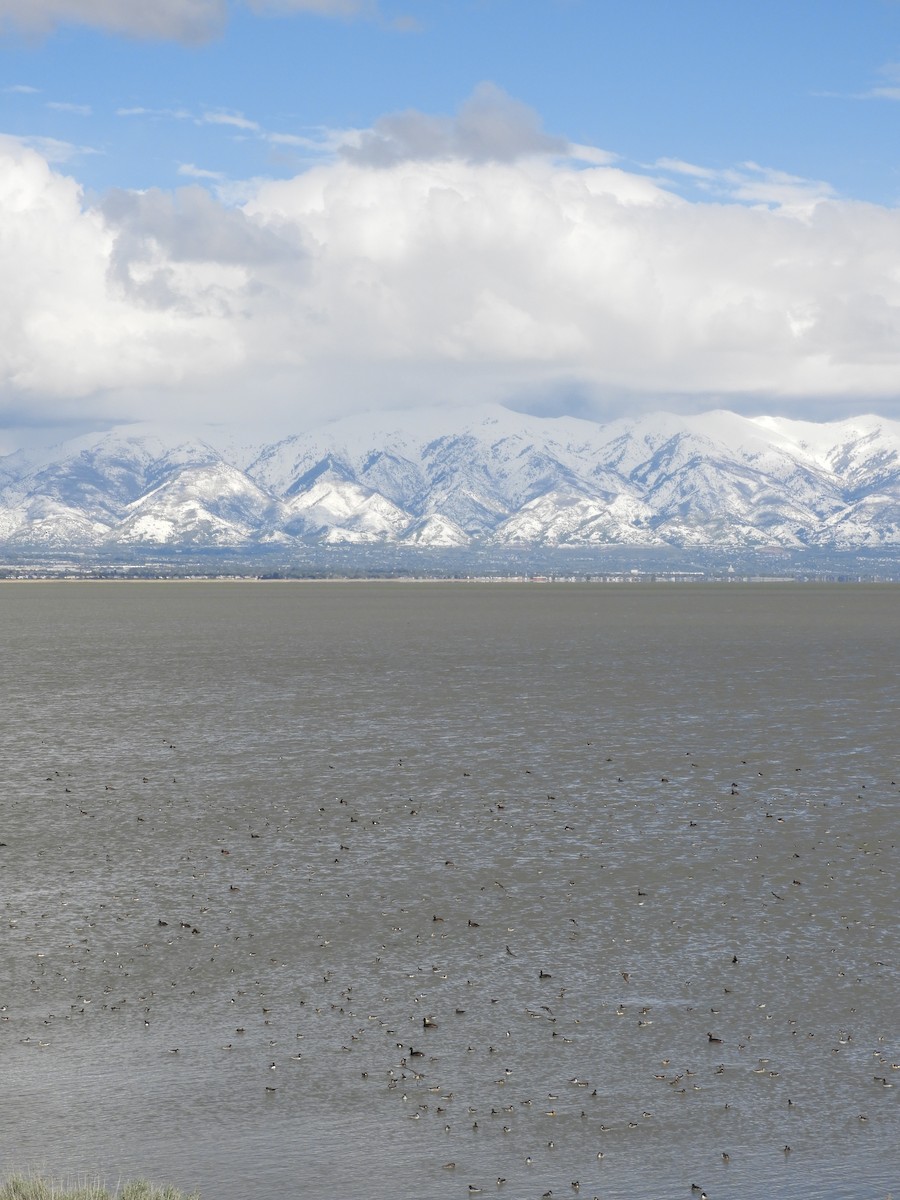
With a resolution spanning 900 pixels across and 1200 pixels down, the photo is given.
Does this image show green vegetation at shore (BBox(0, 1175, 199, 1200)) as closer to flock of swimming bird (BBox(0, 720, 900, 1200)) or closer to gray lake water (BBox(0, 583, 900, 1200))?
gray lake water (BBox(0, 583, 900, 1200))

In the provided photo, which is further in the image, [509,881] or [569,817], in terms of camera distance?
[569,817]

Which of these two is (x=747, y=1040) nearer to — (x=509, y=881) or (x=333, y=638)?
(x=509, y=881)

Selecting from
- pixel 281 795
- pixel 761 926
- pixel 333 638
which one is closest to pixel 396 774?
pixel 281 795

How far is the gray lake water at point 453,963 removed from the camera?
21.4 meters

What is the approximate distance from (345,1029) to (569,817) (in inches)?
909

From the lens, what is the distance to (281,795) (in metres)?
53.5

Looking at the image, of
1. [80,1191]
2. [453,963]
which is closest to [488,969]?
[453,963]

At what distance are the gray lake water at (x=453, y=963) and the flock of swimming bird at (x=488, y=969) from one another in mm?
88

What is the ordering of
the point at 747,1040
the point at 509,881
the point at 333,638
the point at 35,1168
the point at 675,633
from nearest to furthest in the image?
the point at 35,1168 < the point at 747,1040 < the point at 509,881 < the point at 333,638 < the point at 675,633

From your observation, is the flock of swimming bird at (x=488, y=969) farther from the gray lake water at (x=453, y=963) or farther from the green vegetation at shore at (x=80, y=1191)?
the green vegetation at shore at (x=80, y=1191)

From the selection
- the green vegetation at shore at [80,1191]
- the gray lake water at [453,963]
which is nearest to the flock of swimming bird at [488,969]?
the gray lake water at [453,963]

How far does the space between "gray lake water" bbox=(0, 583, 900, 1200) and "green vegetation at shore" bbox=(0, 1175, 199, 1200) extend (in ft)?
5.07

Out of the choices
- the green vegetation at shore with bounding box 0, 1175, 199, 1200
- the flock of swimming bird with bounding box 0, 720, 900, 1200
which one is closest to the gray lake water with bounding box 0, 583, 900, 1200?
the flock of swimming bird with bounding box 0, 720, 900, 1200

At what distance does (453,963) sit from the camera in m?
31.0
